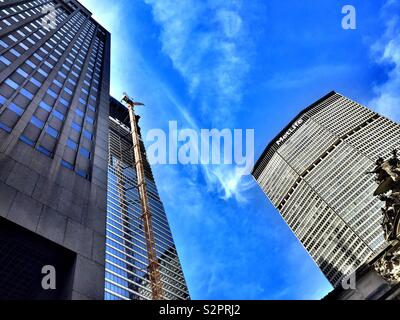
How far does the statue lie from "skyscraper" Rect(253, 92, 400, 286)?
123739mm

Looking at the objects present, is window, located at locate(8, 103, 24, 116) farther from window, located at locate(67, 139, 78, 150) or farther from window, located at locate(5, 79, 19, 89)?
window, located at locate(5, 79, 19, 89)

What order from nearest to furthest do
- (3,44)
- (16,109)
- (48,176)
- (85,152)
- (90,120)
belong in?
(48,176)
(16,109)
(85,152)
(90,120)
(3,44)

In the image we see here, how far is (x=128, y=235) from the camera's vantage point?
98.8 m

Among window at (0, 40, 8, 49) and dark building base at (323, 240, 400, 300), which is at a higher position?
window at (0, 40, 8, 49)

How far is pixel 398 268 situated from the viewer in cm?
1772

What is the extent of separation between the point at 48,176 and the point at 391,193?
21599mm

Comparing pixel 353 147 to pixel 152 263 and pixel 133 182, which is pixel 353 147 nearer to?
pixel 133 182

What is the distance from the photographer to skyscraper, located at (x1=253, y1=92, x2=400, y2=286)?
475ft

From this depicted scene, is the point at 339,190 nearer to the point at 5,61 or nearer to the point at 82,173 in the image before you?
the point at 5,61

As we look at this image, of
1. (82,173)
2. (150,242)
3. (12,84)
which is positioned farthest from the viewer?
(150,242)

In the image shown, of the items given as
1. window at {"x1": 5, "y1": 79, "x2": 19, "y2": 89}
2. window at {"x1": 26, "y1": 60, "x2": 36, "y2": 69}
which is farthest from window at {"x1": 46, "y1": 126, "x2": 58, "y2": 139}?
window at {"x1": 26, "y1": 60, "x2": 36, "y2": 69}

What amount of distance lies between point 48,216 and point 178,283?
292 ft

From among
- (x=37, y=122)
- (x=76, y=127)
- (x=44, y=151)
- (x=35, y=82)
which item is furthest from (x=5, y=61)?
(x=44, y=151)
